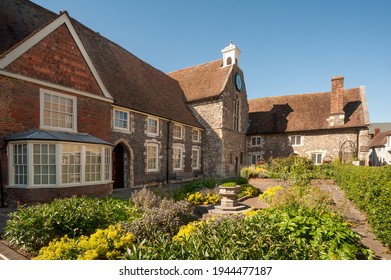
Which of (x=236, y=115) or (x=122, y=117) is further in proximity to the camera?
(x=236, y=115)

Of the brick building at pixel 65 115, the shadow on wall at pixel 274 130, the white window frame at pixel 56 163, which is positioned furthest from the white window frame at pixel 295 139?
the white window frame at pixel 56 163

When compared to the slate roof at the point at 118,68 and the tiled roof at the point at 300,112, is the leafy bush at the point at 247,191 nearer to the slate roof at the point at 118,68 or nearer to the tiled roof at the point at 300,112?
the slate roof at the point at 118,68

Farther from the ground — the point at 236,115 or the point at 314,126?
the point at 236,115

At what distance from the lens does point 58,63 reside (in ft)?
31.9

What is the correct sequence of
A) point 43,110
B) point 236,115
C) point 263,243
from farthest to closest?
point 236,115, point 43,110, point 263,243

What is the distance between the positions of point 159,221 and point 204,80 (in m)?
20.1

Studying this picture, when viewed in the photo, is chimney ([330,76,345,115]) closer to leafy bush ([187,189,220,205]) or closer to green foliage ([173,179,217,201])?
green foliage ([173,179,217,201])

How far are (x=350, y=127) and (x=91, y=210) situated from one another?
25.9 meters

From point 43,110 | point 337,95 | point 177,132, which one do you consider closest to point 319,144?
point 337,95

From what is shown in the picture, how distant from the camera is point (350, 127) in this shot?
22297 mm

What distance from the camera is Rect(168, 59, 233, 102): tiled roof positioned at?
21870mm

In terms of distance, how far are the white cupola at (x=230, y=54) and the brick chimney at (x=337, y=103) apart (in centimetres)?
1149

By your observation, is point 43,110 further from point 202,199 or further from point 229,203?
point 229,203

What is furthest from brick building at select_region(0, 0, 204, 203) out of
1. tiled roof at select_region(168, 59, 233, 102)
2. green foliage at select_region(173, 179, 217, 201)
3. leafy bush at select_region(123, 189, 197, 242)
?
tiled roof at select_region(168, 59, 233, 102)
